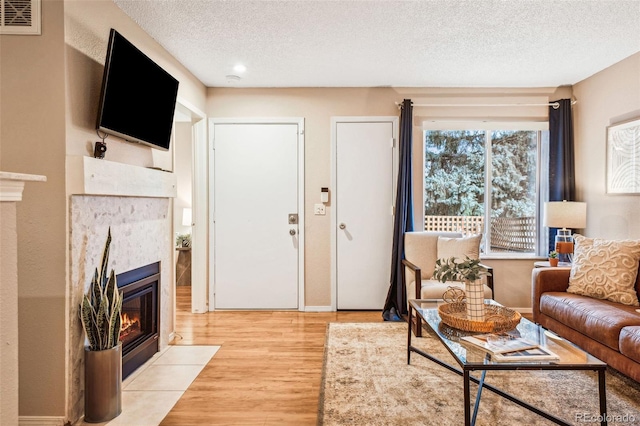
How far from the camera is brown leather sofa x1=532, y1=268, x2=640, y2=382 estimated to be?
2.21m

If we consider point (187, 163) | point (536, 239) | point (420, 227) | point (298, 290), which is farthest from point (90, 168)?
point (536, 239)

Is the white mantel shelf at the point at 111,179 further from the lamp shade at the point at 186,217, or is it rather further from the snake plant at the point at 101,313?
the lamp shade at the point at 186,217

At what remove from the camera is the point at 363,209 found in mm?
4219

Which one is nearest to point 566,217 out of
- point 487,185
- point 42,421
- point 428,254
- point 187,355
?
point 487,185

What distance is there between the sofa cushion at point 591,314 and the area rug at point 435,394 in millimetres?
322

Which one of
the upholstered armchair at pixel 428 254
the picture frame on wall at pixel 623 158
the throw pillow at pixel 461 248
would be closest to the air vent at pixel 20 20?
the upholstered armchair at pixel 428 254

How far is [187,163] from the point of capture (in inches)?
232

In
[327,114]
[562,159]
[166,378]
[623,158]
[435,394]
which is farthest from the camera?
[327,114]

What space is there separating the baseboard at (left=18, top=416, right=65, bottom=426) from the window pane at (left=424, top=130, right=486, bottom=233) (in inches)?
141

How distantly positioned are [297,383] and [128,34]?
262 centimetres

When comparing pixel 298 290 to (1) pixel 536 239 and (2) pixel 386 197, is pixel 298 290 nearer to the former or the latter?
(2) pixel 386 197

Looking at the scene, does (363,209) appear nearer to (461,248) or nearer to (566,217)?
(461,248)

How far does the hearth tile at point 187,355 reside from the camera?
113 inches

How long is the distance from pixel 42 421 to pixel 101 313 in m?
0.61
